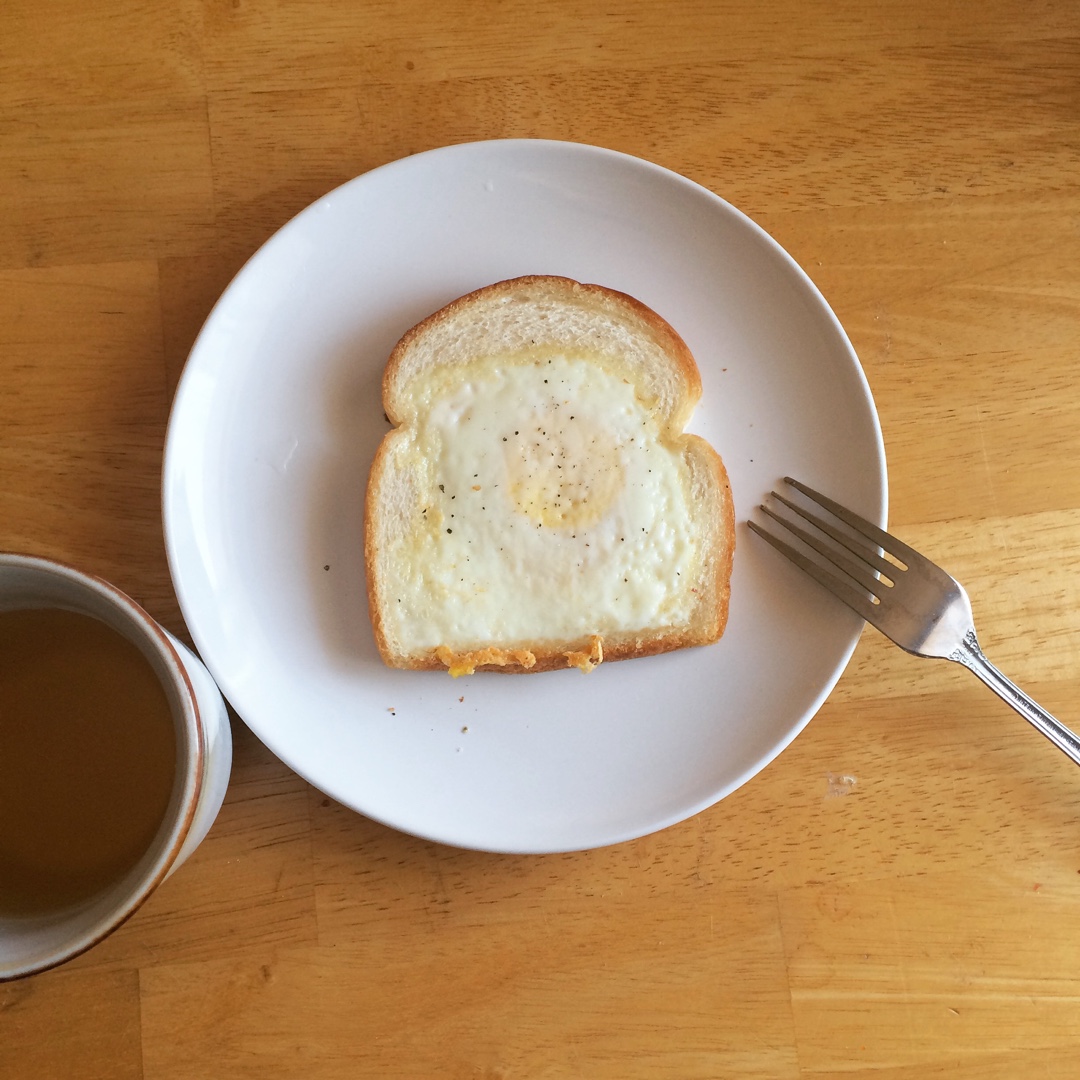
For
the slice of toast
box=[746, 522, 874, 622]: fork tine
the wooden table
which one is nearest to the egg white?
the slice of toast

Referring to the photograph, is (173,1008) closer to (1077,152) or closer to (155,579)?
(155,579)

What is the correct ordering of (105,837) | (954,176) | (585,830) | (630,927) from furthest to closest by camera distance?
1. (954,176)
2. (630,927)
3. (585,830)
4. (105,837)

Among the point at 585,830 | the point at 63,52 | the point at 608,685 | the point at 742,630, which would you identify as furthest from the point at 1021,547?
the point at 63,52

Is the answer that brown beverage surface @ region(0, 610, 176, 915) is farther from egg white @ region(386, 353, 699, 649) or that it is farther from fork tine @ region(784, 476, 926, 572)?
fork tine @ region(784, 476, 926, 572)

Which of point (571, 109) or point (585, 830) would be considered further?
point (571, 109)

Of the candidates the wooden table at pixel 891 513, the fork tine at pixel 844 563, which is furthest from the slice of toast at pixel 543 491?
the wooden table at pixel 891 513

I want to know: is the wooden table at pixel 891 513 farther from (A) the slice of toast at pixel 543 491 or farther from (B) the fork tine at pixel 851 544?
(A) the slice of toast at pixel 543 491
